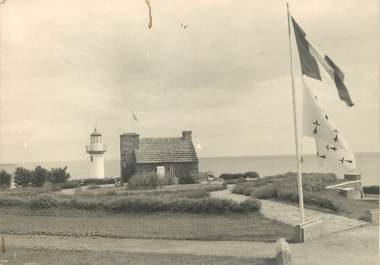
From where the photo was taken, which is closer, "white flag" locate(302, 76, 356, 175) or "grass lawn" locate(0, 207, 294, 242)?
"white flag" locate(302, 76, 356, 175)

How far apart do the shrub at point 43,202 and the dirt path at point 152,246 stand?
254 inches

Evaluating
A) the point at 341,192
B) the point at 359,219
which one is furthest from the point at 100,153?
the point at 359,219

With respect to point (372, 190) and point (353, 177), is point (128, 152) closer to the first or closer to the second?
point (353, 177)

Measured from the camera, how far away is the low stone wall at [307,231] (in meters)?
14.5

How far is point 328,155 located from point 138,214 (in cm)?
947

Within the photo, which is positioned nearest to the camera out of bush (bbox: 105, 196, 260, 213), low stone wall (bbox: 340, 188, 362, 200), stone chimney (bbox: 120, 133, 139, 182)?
bush (bbox: 105, 196, 260, 213)

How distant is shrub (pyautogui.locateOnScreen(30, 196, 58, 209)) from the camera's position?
2312 centimetres

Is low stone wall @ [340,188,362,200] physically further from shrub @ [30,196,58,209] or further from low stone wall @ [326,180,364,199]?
shrub @ [30,196,58,209]

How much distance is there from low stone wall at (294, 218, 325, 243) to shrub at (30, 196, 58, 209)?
12.4 m

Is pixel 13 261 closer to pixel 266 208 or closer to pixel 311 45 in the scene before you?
pixel 311 45

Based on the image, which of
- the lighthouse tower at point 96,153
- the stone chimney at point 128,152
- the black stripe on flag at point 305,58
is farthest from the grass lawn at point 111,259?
the lighthouse tower at point 96,153

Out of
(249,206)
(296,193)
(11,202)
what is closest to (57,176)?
(11,202)

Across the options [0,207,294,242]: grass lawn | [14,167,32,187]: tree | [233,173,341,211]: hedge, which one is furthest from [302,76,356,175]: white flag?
[14,167,32,187]: tree

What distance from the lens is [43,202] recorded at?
911 inches
